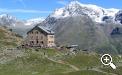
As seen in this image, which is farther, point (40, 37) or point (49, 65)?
point (40, 37)

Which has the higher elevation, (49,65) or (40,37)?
(40,37)

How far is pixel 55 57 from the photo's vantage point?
141 metres

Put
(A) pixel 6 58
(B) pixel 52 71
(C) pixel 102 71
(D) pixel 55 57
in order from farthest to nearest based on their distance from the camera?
(D) pixel 55 57
(A) pixel 6 58
(C) pixel 102 71
(B) pixel 52 71

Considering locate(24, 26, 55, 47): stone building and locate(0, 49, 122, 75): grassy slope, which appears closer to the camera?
locate(0, 49, 122, 75): grassy slope

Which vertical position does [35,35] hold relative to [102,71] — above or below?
above

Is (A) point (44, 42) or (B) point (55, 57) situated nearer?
(B) point (55, 57)

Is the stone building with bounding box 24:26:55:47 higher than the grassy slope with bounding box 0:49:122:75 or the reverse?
higher

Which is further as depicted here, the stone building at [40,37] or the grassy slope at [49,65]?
the stone building at [40,37]

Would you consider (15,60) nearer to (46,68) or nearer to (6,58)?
(6,58)

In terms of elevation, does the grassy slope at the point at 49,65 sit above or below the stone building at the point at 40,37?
below

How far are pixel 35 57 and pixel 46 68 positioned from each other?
579 inches

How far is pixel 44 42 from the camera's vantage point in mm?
193500

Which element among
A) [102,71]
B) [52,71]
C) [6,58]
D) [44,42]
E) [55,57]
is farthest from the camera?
[44,42]

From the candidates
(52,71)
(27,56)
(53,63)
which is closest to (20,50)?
(27,56)
